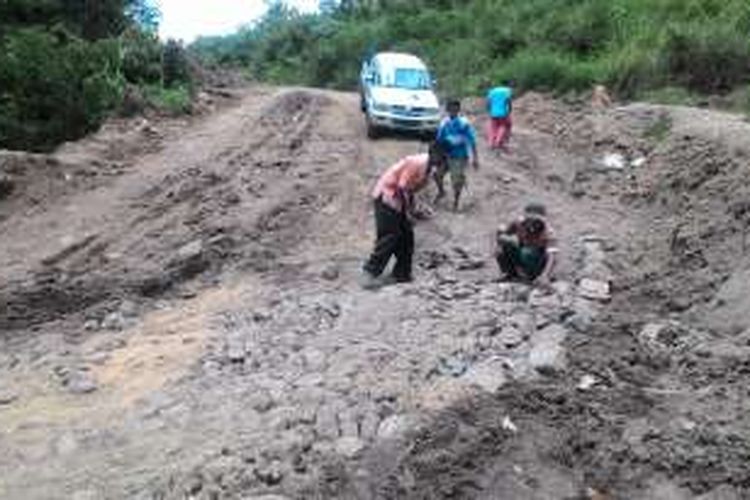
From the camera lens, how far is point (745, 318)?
45.4 ft

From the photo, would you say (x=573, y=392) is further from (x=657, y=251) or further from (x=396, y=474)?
(x=657, y=251)

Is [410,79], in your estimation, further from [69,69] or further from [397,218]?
[397,218]

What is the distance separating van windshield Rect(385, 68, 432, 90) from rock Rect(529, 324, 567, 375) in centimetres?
1254

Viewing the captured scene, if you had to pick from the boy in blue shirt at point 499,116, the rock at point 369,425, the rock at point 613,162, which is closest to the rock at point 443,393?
the rock at point 369,425

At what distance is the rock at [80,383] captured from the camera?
13.3 m

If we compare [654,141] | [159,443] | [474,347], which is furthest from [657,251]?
[159,443]

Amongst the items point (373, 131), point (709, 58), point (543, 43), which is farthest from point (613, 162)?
point (543, 43)

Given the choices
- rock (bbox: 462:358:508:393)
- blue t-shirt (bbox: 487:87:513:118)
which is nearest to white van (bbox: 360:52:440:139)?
blue t-shirt (bbox: 487:87:513:118)

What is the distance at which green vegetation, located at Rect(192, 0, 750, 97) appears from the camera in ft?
A: 97.7

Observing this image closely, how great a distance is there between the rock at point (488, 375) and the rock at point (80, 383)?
3.61 m

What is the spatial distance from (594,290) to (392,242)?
2.32m

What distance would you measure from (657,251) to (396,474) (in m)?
7.65

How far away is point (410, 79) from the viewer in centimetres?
2606

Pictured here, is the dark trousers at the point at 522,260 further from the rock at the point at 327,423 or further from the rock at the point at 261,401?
the rock at the point at 327,423
